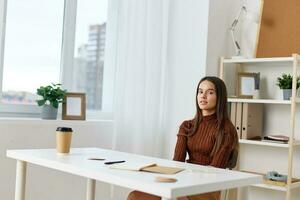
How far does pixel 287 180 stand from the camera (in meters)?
2.81

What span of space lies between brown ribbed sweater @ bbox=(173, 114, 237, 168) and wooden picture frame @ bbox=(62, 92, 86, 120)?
0.90 metres

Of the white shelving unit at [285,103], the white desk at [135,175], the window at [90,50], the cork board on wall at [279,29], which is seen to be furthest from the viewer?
the window at [90,50]

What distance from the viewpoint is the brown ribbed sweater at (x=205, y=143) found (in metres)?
2.21

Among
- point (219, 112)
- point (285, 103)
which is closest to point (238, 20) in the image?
point (285, 103)

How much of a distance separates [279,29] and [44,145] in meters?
1.91

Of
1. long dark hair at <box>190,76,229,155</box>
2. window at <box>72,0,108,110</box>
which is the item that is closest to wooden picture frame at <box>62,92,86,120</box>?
window at <box>72,0,108,110</box>

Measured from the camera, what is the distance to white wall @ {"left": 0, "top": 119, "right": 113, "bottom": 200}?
262 centimetres

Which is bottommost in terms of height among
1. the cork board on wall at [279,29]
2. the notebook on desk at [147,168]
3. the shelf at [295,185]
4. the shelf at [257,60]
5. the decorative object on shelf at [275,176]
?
the shelf at [295,185]

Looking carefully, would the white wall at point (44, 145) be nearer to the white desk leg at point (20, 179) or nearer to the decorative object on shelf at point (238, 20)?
the white desk leg at point (20, 179)

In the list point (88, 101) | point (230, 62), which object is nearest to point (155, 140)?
point (88, 101)

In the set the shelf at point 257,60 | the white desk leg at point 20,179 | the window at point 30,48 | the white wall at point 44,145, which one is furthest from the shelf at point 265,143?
the white desk leg at point 20,179

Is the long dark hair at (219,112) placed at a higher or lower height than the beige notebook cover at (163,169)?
higher

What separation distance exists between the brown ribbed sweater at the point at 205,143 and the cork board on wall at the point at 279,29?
1072 millimetres

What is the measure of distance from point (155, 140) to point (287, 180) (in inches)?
39.5
